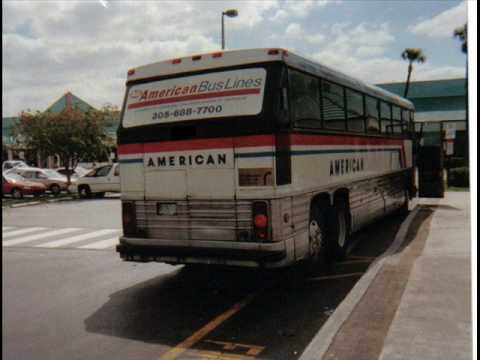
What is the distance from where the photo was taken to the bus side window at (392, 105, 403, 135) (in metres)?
12.5

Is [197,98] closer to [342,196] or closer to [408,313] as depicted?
[342,196]

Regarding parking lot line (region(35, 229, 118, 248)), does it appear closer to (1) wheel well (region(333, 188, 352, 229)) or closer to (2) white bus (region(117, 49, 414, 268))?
(2) white bus (region(117, 49, 414, 268))

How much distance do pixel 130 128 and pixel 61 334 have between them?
3022 mm

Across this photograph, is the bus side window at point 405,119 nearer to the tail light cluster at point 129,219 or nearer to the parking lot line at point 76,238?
the parking lot line at point 76,238

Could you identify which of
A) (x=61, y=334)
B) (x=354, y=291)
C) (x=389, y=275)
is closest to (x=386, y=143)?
(x=389, y=275)

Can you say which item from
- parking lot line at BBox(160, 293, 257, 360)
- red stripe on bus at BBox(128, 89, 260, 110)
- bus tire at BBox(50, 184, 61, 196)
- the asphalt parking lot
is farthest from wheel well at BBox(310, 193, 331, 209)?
bus tire at BBox(50, 184, 61, 196)

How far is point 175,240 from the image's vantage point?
22.0 feet

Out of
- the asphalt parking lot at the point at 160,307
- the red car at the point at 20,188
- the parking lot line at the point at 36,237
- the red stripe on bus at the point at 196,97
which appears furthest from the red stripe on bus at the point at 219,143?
the red car at the point at 20,188

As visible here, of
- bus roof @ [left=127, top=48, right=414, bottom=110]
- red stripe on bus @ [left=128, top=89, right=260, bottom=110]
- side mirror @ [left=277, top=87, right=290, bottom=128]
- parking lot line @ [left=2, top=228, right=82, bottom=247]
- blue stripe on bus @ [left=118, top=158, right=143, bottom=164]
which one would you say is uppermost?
bus roof @ [left=127, top=48, right=414, bottom=110]

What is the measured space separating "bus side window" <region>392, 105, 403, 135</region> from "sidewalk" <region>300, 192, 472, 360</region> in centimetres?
482

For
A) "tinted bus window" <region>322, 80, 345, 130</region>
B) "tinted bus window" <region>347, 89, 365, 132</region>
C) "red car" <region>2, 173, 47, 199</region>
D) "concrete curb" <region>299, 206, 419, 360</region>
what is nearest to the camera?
"concrete curb" <region>299, 206, 419, 360</region>

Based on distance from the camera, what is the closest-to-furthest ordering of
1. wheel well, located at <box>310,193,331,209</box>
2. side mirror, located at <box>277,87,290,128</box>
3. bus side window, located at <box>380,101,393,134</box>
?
side mirror, located at <box>277,87,290,128</box> < wheel well, located at <box>310,193,331,209</box> < bus side window, located at <box>380,101,393,134</box>

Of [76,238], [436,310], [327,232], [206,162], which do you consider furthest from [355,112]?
[76,238]

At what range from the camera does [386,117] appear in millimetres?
11695
